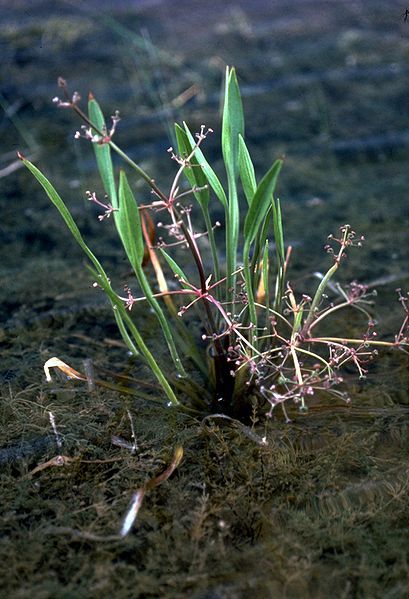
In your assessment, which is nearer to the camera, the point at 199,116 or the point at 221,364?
the point at 221,364

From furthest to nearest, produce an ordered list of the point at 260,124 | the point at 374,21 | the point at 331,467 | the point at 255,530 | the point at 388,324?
the point at 374,21
the point at 260,124
the point at 388,324
the point at 331,467
the point at 255,530

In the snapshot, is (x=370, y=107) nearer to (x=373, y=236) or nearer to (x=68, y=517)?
(x=373, y=236)

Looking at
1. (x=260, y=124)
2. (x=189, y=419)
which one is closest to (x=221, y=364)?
(x=189, y=419)

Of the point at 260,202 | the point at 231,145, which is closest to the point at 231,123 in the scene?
the point at 231,145

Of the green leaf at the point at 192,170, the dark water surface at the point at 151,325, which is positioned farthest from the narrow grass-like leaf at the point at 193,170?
the dark water surface at the point at 151,325

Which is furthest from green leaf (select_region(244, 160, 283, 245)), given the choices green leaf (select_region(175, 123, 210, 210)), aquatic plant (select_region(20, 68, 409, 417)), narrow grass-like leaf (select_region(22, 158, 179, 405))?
narrow grass-like leaf (select_region(22, 158, 179, 405))

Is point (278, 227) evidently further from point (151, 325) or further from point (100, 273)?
point (151, 325)

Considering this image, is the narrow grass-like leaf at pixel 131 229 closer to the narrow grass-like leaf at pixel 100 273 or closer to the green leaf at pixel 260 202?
the narrow grass-like leaf at pixel 100 273

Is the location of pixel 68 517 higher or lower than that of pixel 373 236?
higher
